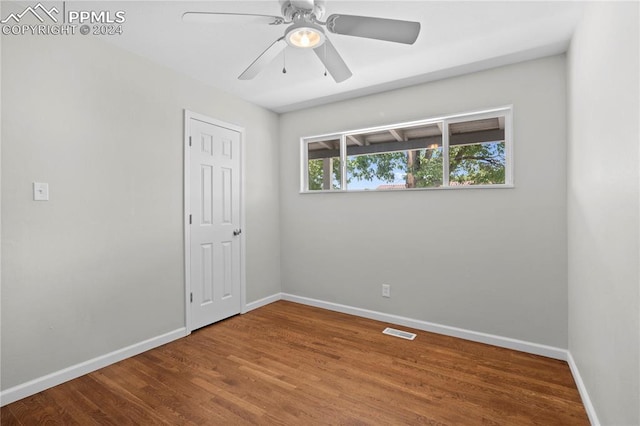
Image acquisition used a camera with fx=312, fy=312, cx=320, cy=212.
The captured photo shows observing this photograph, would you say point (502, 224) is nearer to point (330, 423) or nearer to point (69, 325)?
point (330, 423)

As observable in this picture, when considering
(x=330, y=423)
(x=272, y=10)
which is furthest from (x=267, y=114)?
(x=330, y=423)

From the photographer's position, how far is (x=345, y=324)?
330 cm

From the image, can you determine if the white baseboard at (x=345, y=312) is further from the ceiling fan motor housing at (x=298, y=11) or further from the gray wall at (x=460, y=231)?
the ceiling fan motor housing at (x=298, y=11)

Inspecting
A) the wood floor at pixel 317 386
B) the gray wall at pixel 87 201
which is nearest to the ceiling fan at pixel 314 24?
the gray wall at pixel 87 201

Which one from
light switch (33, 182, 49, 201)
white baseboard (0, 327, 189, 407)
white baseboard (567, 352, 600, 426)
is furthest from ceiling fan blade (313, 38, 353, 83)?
white baseboard (0, 327, 189, 407)

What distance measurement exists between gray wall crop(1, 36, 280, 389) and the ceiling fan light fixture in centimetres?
163

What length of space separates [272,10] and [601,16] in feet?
6.05

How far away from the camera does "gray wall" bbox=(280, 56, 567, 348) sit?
8.42 ft

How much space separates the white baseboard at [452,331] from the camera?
257cm

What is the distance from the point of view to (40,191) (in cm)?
209

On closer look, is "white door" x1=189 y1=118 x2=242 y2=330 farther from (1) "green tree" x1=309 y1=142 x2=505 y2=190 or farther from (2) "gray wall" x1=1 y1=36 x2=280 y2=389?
(1) "green tree" x1=309 y1=142 x2=505 y2=190

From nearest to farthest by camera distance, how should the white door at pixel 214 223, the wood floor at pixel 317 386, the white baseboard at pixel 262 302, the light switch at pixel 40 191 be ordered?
the wood floor at pixel 317 386 → the light switch at pixel 40 191 → the white door at pixel 214 223 → the white baseboard at pixel 262 302

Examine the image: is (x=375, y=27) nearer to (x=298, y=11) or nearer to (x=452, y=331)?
(x=298, y=11)

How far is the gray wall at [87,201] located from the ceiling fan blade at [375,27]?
1890mm
